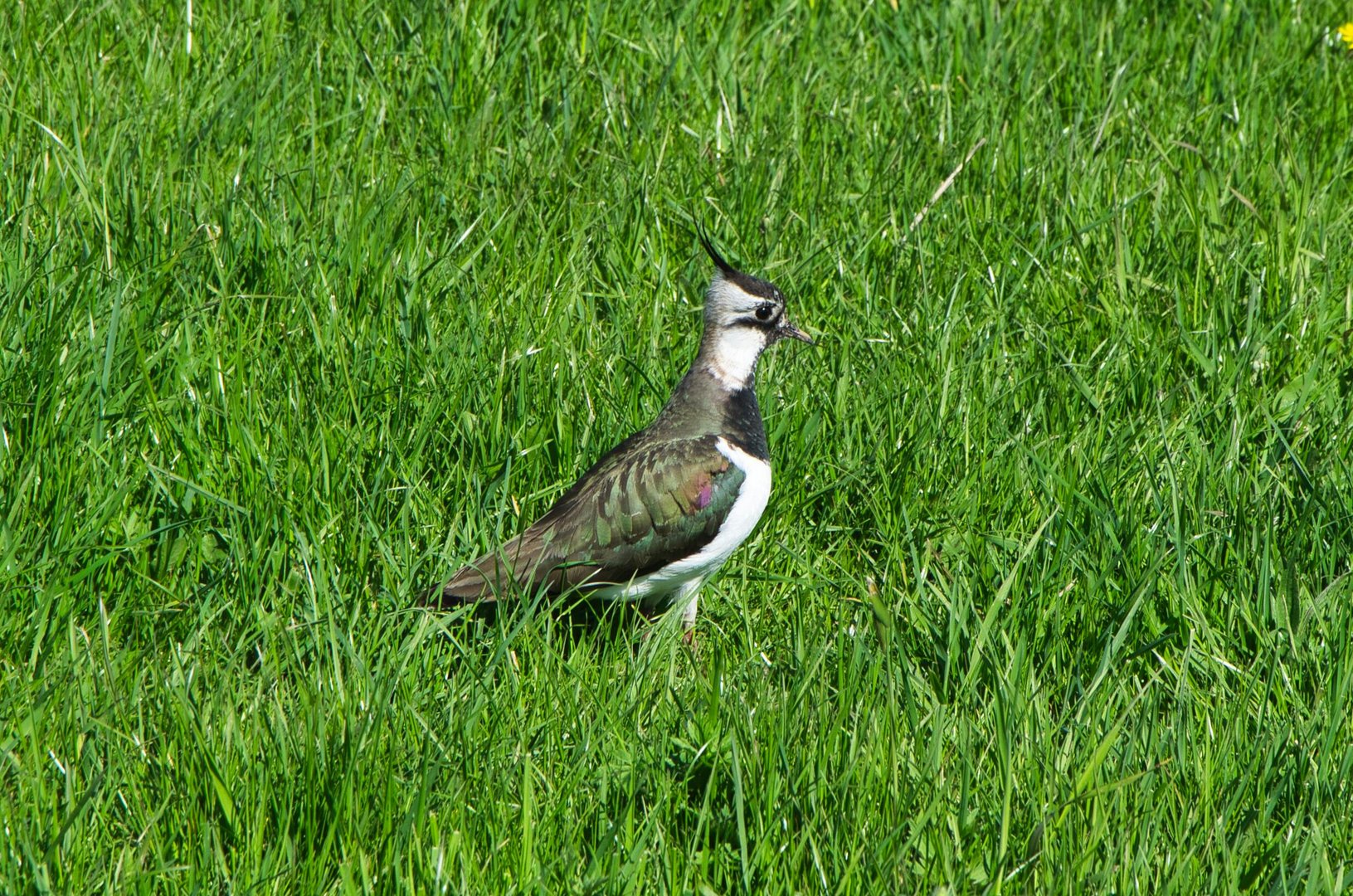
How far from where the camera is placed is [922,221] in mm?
5414

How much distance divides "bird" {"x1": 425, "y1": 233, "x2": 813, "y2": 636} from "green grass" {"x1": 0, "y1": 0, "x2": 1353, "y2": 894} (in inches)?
5.8

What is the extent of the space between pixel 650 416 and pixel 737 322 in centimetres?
54

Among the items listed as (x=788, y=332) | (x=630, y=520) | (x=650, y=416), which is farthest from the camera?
(x=650, y=416)

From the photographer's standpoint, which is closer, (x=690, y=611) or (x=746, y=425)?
(x=690, y=611)

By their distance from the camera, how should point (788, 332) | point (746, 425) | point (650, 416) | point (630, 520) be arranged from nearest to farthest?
point (630, 520) < point (746, 425) < point (788, 332) < point (650, 416)

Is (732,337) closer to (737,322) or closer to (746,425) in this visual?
(737,322)

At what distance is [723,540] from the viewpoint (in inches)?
159

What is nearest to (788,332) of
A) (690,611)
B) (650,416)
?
(650,416)

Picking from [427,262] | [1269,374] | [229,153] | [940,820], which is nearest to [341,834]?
[940,820]

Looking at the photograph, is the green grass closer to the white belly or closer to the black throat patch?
the white belly

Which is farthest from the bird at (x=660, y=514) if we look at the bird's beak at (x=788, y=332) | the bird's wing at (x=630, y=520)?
the bird's beak at (x=788, y=332)

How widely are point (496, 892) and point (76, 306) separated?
2460 millimetres

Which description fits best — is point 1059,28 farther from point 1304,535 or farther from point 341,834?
point 341,834

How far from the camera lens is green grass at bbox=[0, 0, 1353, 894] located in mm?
2990
